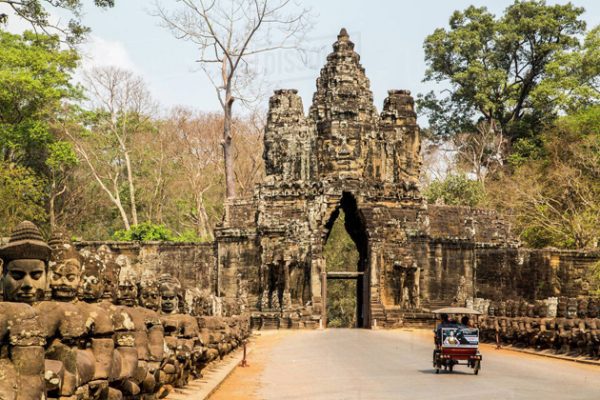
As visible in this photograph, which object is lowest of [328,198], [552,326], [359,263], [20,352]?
[552,326]

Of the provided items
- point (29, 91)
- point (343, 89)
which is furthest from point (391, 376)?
point (29, 91)

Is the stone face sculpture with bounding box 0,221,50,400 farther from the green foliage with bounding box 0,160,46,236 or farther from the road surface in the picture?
the green foliage with bounding box 0,160,46,236

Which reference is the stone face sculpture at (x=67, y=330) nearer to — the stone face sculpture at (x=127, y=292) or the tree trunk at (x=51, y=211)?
the stone face sculpture at (x=127, y=292)

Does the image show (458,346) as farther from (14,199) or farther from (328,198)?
(14,199)

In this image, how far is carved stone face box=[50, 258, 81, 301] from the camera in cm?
864

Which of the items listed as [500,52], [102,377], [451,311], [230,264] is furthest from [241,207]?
[102,377]

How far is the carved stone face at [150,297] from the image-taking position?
13133mm

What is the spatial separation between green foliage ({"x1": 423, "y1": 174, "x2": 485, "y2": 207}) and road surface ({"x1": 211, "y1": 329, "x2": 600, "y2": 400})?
87.6ft

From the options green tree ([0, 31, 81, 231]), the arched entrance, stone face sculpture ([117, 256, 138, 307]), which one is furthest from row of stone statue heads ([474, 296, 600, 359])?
green tree ([0, 31, 81, 231])

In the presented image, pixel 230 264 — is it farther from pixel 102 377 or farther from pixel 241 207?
pixel 102 377

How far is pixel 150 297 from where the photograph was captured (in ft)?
43.6

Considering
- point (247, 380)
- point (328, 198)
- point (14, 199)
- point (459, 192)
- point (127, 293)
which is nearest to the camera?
point (127, 293)

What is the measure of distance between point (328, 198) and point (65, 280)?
32.6 meters

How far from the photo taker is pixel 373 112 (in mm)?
43094
